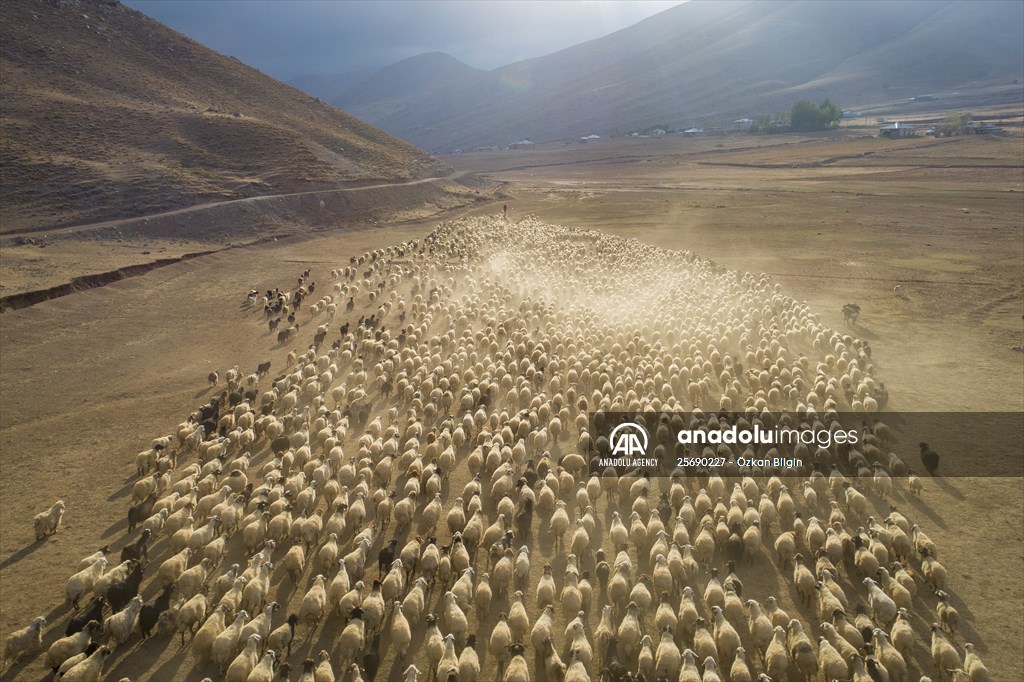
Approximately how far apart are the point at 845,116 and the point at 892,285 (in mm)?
153413

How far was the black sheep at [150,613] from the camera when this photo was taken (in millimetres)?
9297

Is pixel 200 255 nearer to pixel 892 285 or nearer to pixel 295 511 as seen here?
pixel 295 511

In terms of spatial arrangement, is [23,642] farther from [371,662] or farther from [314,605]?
[371,662]

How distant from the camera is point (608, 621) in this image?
9242 mm

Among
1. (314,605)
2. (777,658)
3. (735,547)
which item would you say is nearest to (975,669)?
(777,658)

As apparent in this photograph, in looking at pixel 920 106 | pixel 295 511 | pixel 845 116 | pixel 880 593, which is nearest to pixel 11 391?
pixel 295 511

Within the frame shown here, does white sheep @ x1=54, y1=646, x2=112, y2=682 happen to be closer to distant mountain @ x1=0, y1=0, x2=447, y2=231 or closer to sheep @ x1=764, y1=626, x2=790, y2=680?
sheep @ x1=764, y1=626, x2=790, y2=680

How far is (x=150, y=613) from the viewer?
9344 mm

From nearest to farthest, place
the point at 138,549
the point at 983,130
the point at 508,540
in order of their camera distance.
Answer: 1. the point at 138,549
2. the point at 508,540
3. the point at 983,130

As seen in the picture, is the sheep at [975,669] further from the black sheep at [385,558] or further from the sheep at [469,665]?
the black sheep at [385,558]

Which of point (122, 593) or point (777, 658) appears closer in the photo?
point (777, 658)

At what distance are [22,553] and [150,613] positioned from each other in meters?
4.79

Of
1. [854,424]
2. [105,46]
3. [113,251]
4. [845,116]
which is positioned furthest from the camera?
[845,116]

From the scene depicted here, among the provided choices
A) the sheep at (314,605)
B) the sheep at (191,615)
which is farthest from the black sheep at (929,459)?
the sheep at (191,615)
